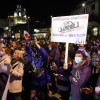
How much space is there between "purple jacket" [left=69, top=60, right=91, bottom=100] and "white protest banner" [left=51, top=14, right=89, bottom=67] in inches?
15.4

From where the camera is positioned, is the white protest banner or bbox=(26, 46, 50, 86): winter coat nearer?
the white protest banner

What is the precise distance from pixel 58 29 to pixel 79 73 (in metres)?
1.27

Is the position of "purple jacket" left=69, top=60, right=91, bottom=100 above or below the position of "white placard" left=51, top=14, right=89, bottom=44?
below

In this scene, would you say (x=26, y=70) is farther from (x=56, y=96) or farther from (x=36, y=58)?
(x=56, y=96)

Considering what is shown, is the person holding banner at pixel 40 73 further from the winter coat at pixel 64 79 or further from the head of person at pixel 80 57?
the head of person at pixel 80 57

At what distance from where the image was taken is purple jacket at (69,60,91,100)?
302cm

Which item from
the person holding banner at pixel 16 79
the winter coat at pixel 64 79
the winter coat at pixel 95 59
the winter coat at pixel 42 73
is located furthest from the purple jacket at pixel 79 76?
the winter coat at pixel 95 59

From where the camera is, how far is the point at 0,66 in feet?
6.73

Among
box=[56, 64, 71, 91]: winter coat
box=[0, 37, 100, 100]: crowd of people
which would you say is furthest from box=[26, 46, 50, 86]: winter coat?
box=[56, 64, 71, 91]: winter coat

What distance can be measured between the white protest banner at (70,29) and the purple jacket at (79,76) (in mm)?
392

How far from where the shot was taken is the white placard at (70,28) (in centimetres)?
329

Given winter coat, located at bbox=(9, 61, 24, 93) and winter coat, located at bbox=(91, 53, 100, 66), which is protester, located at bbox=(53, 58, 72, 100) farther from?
winter coat, located at bbox=(91, 53, 100, 66)

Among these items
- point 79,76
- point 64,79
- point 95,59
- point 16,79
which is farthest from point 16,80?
point 95,59

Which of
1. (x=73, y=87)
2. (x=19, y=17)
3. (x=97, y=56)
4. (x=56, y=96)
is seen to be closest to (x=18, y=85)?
(x=73, y=87)
